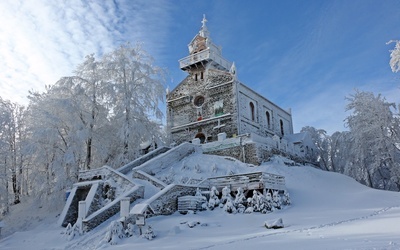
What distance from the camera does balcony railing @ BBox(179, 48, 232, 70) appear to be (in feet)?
102

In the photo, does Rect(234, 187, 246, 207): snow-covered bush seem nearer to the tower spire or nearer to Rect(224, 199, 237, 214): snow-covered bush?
Rect(224, 199, 237, 214): snow-covered bush

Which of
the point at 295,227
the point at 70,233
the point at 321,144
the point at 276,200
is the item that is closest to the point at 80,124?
the point at 70,233

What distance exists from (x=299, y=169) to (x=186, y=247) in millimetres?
14370

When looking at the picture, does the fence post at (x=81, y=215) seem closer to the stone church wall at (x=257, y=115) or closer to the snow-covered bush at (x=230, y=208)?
the snow-covered bush at (x=230, y=208)

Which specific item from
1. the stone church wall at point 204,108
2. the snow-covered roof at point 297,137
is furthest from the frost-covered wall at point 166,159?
the snow-covered roof at point 297,137

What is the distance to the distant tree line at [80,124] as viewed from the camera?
22281 mm

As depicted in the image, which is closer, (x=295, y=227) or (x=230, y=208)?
(x=295, y=227)

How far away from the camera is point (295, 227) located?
10.5m

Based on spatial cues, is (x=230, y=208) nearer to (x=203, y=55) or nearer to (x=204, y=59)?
(x=204, y=59)

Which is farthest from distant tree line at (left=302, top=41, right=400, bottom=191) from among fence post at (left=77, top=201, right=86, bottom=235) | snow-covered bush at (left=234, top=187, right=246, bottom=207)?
fence post at (left=77, top=201, right=86, bottom=235)

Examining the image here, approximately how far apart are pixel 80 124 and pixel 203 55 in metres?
13.6

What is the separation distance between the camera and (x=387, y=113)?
24250 millimetres

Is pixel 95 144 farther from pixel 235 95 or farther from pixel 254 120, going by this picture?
pixel 254 120

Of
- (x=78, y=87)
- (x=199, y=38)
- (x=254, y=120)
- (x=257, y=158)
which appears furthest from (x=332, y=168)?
(x=78, y=87)
